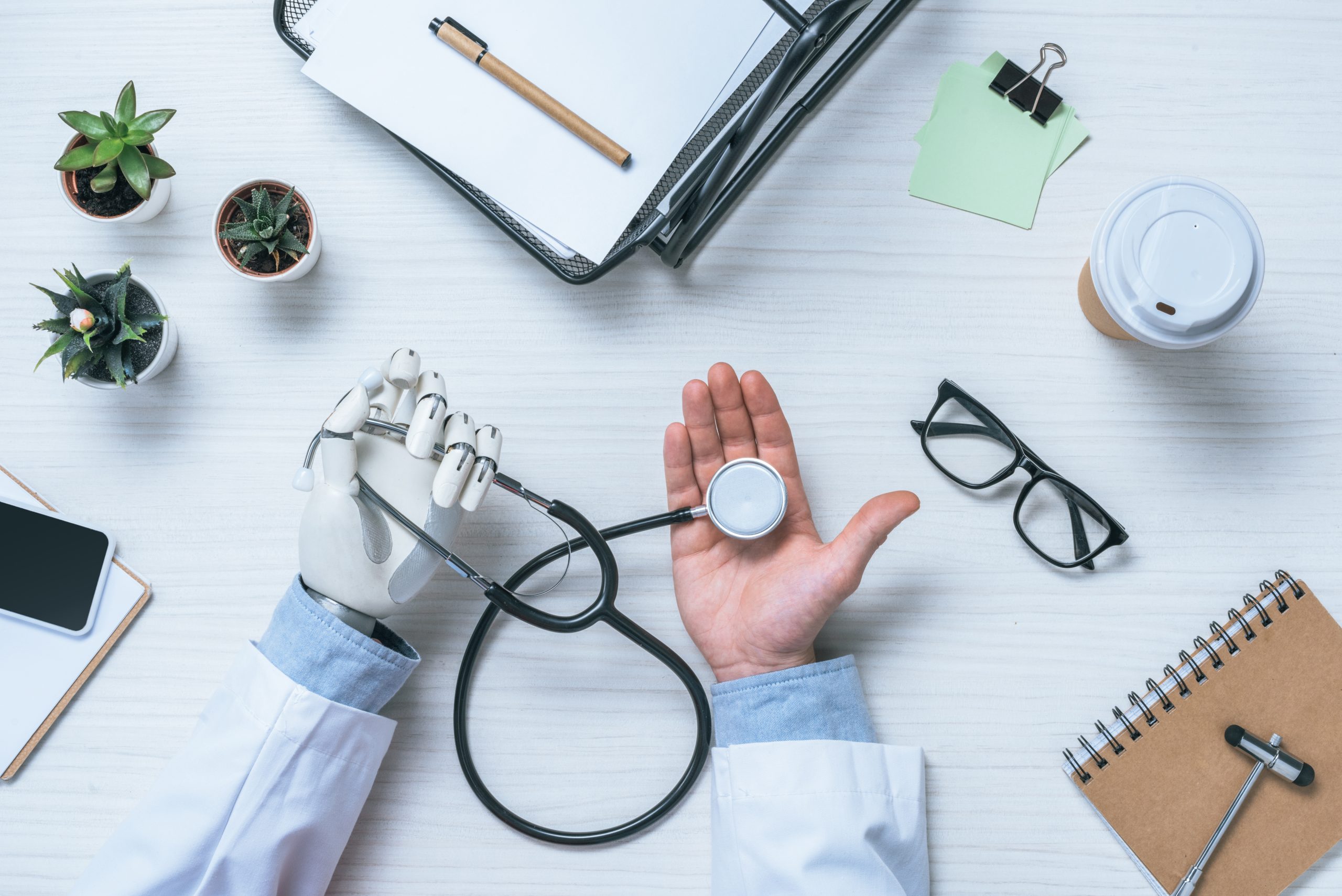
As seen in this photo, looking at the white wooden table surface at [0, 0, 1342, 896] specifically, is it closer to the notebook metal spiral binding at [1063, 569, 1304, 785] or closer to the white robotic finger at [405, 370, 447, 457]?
the notebook metal spiral binding at [1063, 569, 1304, 785]

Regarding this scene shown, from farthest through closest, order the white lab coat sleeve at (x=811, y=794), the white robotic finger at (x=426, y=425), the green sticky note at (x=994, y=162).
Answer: the green sticky note at (x=994, y=162)
the white lab coat sleeve at (x=811, y=794)
the white robotic finger at (x=426, y=425)

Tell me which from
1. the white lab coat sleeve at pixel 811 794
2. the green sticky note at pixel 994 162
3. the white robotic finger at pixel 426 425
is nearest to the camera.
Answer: the white robotic finger at pixel 426 425

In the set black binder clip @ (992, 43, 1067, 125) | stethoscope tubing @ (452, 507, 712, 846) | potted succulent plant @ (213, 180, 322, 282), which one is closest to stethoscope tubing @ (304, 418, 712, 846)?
stethoscope tubing @ (452, 507, 712, 846)

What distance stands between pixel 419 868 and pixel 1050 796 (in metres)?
0.66

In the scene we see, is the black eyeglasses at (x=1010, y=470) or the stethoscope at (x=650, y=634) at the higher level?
the black eyeglasses at (x=1010, y=470)

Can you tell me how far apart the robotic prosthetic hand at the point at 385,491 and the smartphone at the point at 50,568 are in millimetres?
268

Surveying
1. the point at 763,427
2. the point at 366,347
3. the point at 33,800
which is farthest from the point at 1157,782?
the point at 33,800

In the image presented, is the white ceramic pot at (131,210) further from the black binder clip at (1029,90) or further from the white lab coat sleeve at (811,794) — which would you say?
the black binder clip at (1029,90)

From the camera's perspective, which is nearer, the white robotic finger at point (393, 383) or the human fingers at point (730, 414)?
the white robotic finger at point (393, 383)

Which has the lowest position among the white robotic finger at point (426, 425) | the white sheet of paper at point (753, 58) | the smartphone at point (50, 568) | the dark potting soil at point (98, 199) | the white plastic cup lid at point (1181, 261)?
A: the smartphone at point (50, 568)

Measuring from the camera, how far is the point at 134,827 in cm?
81

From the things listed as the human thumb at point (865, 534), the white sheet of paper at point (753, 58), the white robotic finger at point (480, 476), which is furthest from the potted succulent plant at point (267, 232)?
the human thumb at point (865, 534)

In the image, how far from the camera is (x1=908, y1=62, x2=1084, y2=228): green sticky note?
93cm

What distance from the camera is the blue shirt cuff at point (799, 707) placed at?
861 millimetres
